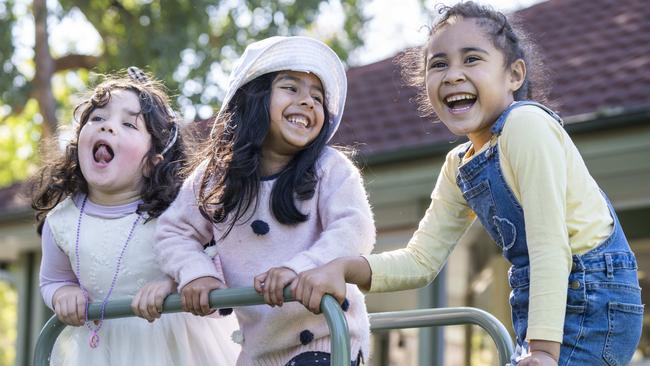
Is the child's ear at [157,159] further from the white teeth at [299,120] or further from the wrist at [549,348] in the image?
the wrist at [549,348]

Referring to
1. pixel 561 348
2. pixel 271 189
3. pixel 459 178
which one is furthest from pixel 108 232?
pixel 561 348

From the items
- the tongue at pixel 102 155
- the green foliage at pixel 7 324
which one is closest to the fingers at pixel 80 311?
the tongue at pixel 102 155

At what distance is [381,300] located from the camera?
11.7 meters

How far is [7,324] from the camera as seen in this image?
31312mm

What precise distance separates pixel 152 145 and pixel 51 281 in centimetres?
51

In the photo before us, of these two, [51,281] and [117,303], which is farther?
[51,281]

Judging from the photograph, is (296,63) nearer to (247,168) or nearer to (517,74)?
(247,168)

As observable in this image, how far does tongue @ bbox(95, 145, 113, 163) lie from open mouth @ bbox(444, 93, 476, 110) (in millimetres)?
1243

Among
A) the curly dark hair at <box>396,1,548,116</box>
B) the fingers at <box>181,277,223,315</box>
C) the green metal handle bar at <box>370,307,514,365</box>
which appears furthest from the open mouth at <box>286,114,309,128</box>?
the green metal handle bar at <box>370,307,514,365</box>

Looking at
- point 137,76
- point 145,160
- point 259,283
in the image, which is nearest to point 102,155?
point 145,160

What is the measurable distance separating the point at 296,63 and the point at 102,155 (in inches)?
28.8

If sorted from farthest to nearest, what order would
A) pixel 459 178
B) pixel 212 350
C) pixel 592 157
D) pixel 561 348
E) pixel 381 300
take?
pixel 381 300 → pixel 592 157 → pixel 212 350 → pixel 459 178 → pixel 561 348

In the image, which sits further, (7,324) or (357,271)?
(7,324)

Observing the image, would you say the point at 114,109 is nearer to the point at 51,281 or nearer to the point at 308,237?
the point at 51,281
